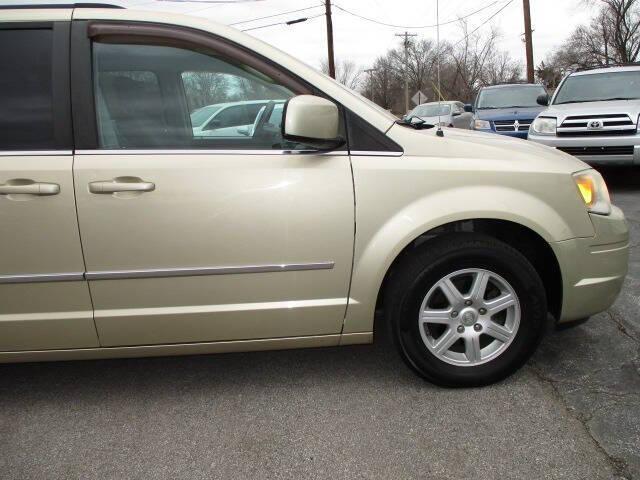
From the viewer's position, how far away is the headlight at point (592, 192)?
2.74 m

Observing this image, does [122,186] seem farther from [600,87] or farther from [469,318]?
[600,87]

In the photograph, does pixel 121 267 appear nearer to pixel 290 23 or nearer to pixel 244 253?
pixel 244 253

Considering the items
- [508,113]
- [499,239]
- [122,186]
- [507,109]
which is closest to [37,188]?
[122,186]

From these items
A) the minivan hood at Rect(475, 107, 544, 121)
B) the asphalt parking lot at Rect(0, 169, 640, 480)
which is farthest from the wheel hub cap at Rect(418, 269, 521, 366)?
the minivan hood at Rect(475, 107, 544, 121)

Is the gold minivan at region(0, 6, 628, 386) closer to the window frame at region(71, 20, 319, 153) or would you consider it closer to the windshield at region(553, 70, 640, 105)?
the window frame at region(71, 20, 319, 153)

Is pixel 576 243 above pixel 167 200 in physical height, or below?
below

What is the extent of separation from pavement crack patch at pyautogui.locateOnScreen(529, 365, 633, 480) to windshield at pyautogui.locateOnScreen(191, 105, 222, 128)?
6.83ft

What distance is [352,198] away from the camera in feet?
8.29

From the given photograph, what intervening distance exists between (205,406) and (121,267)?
2.61ft

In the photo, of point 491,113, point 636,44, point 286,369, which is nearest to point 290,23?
point 491,113

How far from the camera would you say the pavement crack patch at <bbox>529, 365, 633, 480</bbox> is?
83.9 inches

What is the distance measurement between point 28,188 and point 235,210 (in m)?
0.87

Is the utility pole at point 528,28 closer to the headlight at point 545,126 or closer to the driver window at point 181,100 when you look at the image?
the headlight at point 545,126

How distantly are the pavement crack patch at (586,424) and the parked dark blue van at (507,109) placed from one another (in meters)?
9.15
